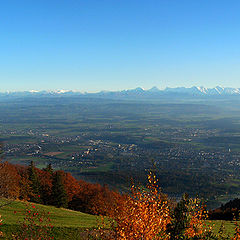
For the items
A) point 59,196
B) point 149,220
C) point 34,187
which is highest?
point 149,220

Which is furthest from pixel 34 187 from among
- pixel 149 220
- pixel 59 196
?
pixel 149 220

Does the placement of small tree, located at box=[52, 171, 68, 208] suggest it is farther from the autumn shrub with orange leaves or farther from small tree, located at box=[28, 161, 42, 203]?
the autumn shrub with orange leaves

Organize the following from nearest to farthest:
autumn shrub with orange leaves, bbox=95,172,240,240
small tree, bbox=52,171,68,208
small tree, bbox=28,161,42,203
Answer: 1. autumn shrub with orange leaves, bbox=95,172,240,240
2. small tree, bbox=52,171,68,208
3. small tree, bbox=28,161,42,203

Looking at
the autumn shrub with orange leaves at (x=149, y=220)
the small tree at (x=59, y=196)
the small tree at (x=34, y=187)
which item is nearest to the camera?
the autumn shrub with orange leaves at (x=149, y=220)

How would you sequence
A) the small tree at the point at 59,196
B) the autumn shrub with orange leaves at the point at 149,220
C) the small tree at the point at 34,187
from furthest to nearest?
the small tree at the point at 34,187 → the small tree at the point at 59,196 → the autumn shrub with orange leaves at the point at 149,220

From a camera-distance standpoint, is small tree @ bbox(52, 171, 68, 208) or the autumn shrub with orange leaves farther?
small tree @ bbox(52, 171, 68, 208)

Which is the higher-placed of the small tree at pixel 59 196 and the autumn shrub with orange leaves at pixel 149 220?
the autumn shrub with orange leaves at pixel 149 220

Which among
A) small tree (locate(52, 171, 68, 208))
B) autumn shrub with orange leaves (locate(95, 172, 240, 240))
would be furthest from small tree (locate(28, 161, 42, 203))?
autumn shrub with orange leaves (locate(95, 172, 240, 240))

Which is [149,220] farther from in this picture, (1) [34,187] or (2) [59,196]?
(1) [34,187]

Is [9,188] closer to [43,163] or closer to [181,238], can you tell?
[181,238]

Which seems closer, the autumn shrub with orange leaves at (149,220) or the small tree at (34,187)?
the autumn shrub with orange leaves at (149,220)

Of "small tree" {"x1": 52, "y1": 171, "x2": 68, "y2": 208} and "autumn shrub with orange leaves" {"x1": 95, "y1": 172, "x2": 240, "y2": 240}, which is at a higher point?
"autumn shrub with orange leaves" {"x1": 95, "y1": 172, "x2": 240, "y2": 240}

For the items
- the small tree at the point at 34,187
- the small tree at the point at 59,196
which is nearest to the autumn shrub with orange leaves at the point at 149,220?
the small tree at the point at 59,196

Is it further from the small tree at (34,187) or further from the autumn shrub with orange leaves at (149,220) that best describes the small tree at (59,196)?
the autumn shrub with orange leaves at (149,220)
